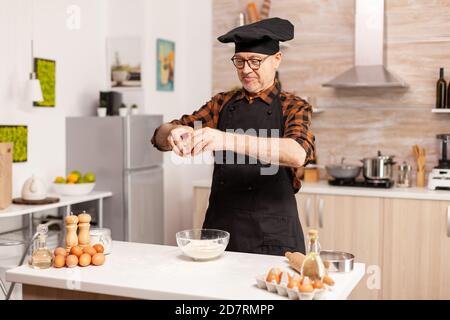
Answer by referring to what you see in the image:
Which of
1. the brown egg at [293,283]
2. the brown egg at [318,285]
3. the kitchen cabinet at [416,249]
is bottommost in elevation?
the kitchen cabinet at [416,249]

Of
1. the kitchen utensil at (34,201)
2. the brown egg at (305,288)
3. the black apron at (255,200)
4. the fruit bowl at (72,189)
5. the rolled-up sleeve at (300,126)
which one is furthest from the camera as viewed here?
the fruit bowl at (72,189)

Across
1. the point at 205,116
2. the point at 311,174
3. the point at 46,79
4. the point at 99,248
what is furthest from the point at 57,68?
the point at 99,248

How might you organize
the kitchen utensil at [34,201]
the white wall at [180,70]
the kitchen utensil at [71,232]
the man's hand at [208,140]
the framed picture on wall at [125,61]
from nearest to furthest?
the man's hand at [208,140]
the kitchen utensil at [71,232]
the kitchen utensil at [34,201]
the framed picture on wall at [125,61]
the white wall at [180,70]

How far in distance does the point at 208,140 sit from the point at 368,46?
2.88m

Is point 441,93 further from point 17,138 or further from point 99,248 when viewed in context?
point 99,248

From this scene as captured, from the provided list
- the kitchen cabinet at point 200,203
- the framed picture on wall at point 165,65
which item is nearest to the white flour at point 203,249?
the kitchen cabinet at point 200,203

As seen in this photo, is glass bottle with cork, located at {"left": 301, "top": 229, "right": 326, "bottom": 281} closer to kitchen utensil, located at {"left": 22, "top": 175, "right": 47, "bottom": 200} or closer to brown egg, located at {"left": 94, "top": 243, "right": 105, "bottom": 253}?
brown egg, located at {"left": 94, "top": 243, "right": 105, "bottom": 253}

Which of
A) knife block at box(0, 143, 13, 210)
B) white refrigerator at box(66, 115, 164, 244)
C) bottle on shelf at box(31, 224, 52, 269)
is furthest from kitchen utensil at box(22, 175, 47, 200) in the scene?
bottle on shelf at box(31, 224, 52, 269)

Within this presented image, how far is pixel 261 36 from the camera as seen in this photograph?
247 cm

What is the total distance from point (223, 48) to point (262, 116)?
9.35 feet

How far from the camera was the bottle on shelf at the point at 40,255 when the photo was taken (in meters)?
2.19

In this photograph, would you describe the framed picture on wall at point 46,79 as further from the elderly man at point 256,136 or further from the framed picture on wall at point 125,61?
the elderly man at point 256,136

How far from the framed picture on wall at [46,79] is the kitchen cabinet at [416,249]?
2.56m
